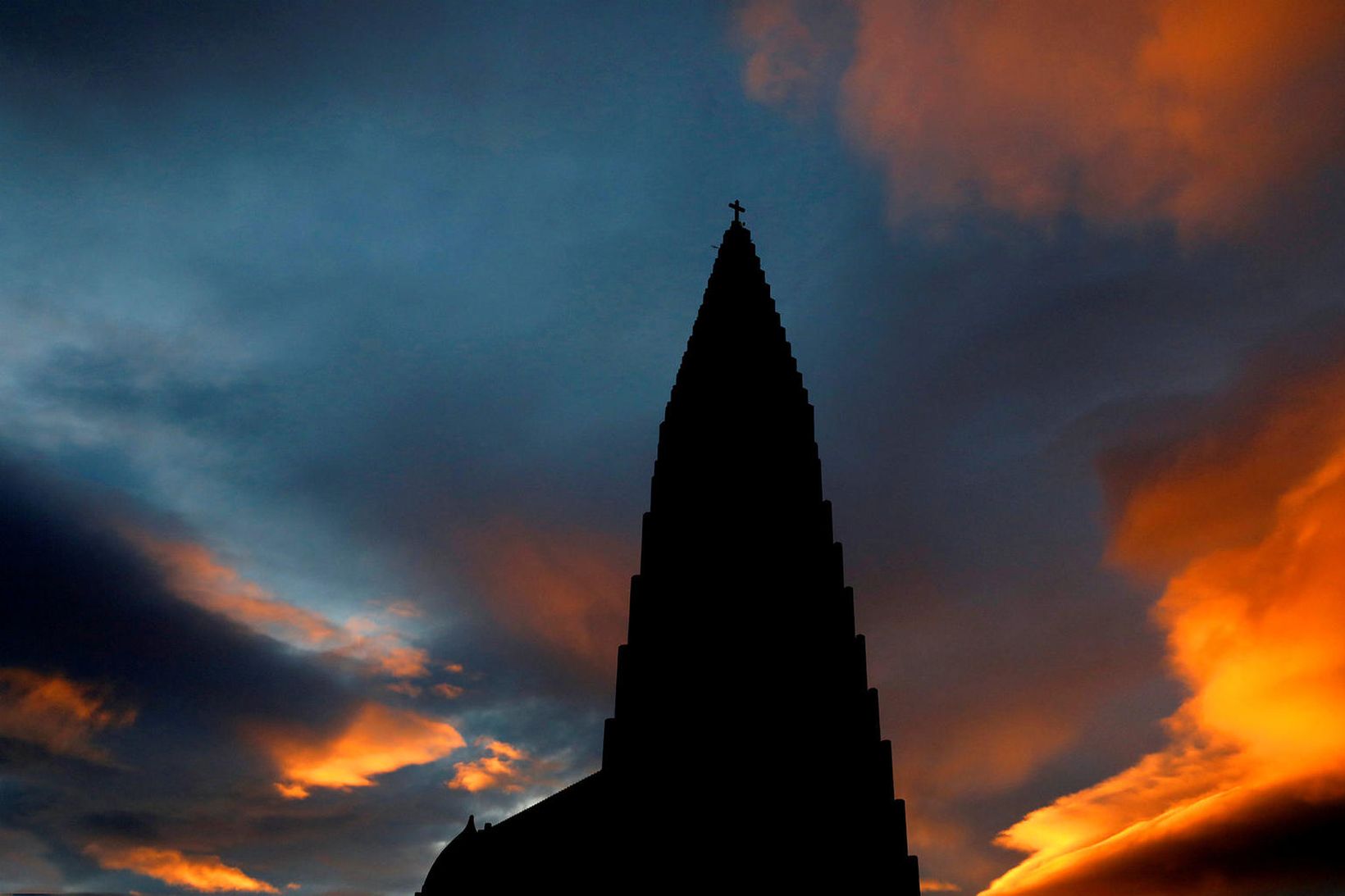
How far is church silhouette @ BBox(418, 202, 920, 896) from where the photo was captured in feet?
121

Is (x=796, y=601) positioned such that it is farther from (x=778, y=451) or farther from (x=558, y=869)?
(x=558, y=869)

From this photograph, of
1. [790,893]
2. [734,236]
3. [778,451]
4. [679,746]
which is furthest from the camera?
[734,236]

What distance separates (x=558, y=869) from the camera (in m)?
55.2

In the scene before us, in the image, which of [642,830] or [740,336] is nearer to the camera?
[642,830]

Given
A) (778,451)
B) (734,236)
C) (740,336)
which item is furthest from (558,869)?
(734,236)

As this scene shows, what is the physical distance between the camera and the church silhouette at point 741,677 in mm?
36906

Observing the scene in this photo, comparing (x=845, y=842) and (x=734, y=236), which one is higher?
(x=734, y=236)

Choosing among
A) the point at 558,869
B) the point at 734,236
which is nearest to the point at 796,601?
the point at 734,236

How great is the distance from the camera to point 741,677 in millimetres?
39312

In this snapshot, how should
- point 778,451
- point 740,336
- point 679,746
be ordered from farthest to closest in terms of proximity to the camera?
point 740,336 → point 778,451 → point 679,746

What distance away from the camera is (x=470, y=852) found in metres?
71.0

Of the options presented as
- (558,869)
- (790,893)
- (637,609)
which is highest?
(637,609)

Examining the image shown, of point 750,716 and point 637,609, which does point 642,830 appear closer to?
point 750,716

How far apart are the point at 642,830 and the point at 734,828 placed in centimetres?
340
